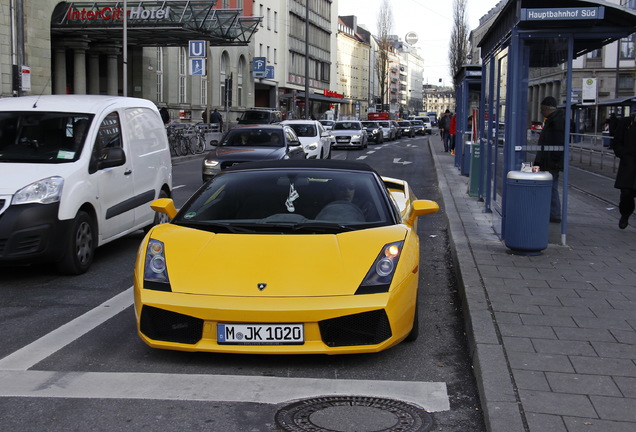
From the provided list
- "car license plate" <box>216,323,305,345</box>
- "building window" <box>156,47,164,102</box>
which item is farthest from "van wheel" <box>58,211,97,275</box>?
"building window" <box>156,47,164,102</box>

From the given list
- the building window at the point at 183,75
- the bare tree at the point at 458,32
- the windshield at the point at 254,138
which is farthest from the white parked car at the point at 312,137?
the bare tree at the point at 458,32

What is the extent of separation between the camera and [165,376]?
189 inches

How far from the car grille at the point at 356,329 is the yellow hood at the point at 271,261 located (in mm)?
172

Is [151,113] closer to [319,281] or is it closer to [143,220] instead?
[143,220]

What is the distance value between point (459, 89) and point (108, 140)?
18.6 m

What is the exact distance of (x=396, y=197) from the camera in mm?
8977

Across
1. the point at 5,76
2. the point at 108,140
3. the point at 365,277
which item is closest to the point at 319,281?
the point at 365,277

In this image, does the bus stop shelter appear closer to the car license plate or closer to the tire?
the tire

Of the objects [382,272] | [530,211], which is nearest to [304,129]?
[530,211]

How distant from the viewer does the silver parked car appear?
129ft

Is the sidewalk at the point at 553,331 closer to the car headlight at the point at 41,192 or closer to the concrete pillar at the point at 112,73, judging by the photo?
the car headlight at the point at 41,192

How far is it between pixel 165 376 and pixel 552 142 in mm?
7094

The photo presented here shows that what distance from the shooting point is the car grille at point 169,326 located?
488 cm

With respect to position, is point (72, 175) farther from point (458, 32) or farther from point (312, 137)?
point (458, 32)
